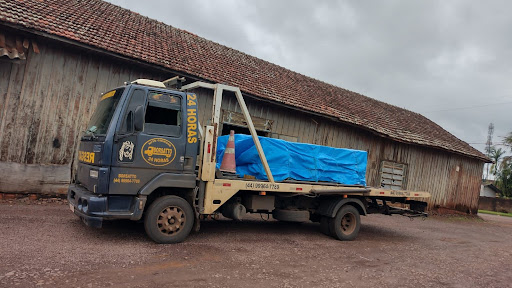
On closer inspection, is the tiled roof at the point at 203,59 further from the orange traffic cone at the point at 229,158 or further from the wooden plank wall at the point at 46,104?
the orange traffic cone at the point at 229,158

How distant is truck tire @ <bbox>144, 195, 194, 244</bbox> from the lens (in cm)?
521

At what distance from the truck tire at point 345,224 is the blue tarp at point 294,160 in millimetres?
616

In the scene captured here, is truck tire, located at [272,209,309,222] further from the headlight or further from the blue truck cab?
the headlight

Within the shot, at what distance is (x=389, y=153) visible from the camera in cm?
1531

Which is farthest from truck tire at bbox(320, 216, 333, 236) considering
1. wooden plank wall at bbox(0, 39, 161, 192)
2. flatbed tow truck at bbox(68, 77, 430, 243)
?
wooden plank wall at bbox(0, 39, 161, 192)

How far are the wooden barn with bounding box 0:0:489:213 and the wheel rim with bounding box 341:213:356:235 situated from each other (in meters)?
5.26

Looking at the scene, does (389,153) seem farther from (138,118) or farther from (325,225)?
(138,118)

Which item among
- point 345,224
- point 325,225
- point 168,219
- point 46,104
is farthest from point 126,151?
point 46,104

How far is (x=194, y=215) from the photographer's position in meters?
5.60

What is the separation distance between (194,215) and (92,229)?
187cm

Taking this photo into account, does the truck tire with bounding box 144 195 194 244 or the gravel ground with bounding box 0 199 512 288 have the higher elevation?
the truck tire with bounding box 144 195 194 244

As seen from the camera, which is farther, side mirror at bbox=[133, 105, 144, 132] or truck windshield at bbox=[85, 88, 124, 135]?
truck windshield at bbox=[85, 88, 124, 135]

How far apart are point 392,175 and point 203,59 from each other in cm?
997

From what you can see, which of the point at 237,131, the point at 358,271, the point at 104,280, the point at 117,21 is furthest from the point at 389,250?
the point at 117,21
